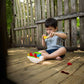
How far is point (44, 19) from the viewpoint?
329 cm

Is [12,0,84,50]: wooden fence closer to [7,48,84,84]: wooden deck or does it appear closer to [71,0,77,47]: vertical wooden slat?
[71,0,77,47]: vertical wooden slat

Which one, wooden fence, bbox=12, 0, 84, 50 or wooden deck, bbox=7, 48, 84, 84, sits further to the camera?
wooden fence, bbox=12, 0, 84, 50

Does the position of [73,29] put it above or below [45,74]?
above

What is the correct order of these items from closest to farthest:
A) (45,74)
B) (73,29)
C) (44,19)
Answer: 1. (45,74)
2. (73,29)
3. (44,19)

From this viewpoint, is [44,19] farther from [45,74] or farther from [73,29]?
[45,74]

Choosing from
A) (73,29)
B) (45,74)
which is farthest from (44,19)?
(45,74)

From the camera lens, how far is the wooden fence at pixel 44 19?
8.87 feet

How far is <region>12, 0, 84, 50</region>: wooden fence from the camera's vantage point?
8.87 ft

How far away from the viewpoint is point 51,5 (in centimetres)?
317

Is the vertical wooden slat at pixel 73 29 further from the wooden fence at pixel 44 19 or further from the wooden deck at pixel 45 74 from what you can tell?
the wooden deck at pixel 45 74

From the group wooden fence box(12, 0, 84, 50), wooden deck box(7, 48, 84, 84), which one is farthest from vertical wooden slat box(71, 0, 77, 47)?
wooden deck box(7, 48, 84, 84)

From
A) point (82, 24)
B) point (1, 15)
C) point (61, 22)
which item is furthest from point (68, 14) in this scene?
point (1, 15)

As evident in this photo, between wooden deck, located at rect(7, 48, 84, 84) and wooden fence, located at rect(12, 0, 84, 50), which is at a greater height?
wooden fence, located at rect(12, 0, 84, 50)

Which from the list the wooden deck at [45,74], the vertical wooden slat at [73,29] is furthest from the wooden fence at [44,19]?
the wooden deck at [45,74]
